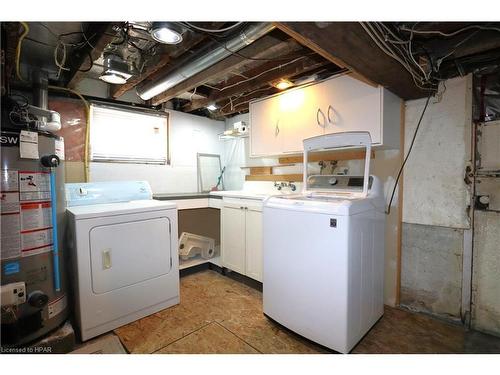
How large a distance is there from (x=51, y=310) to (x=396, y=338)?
2438 mm

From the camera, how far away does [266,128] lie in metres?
2.65

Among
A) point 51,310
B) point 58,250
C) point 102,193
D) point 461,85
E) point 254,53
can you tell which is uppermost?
point 254,53

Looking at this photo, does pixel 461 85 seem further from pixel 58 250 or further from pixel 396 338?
pixel 58 250

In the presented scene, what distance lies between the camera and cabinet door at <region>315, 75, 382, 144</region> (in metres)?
1.83

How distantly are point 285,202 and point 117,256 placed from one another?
138cm


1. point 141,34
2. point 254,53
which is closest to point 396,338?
point 254,53

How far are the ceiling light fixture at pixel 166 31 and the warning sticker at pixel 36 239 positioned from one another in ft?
4.74

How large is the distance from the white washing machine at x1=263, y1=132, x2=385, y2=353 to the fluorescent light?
1.23 meters

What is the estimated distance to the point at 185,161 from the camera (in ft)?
11.0

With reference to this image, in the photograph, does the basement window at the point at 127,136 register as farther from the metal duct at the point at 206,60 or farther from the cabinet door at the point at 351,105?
the cabinet door at the point at 351,105

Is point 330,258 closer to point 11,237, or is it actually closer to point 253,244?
point 253,244

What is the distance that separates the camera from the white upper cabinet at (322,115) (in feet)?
6.03

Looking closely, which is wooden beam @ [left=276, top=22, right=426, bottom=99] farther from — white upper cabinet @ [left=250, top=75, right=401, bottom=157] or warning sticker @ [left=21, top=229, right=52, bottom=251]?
warning sticker @ [left=21, top=229, right=52, bottom=251]


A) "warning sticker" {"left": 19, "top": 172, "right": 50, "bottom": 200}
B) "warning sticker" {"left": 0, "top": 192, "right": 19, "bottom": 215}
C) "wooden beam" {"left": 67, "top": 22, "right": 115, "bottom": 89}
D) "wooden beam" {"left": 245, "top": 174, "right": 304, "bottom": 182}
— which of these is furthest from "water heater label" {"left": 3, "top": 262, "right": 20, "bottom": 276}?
"wooden beam" {"left": 245, "top": 174, "right": 304, "bottom": 182}
